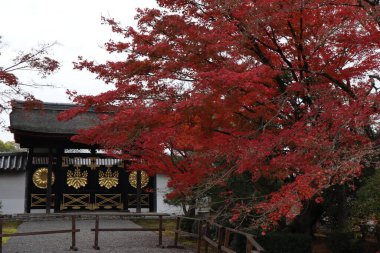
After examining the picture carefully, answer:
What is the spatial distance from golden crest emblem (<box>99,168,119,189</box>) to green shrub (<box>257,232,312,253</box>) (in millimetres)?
12653

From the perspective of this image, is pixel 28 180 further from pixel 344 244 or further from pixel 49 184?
pixel 344 244

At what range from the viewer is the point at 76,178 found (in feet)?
67.3

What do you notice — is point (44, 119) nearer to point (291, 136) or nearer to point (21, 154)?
point (21, 154)

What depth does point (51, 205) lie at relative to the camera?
1995 centimetres

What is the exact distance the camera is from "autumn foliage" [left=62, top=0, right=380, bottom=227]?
Answer: 22.8 ft

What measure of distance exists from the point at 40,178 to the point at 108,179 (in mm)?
3107

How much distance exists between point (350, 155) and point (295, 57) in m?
3.18

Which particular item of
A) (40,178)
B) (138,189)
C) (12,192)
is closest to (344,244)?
(138,189)

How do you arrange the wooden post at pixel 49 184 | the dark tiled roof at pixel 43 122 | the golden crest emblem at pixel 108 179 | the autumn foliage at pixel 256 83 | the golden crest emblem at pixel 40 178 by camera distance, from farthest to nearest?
the golden crest emblem at pixel 108 179 → the golden crest emblem at pixel 40 178 → the wooden post at pixel 49 184 → the dark tiled roof at pixel 43 122 → the autumn foliage at pixel 256 83

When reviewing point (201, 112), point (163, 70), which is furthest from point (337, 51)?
point (163, 70)

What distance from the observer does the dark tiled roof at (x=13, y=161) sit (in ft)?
67.1

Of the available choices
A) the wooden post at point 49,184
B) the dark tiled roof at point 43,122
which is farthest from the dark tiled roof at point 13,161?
the dark tiled roof at point 43,122

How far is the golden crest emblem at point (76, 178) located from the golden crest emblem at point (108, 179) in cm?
75

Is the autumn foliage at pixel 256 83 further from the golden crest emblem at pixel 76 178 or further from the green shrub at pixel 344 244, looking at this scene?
the golden crest emblem at pixel 76 178
